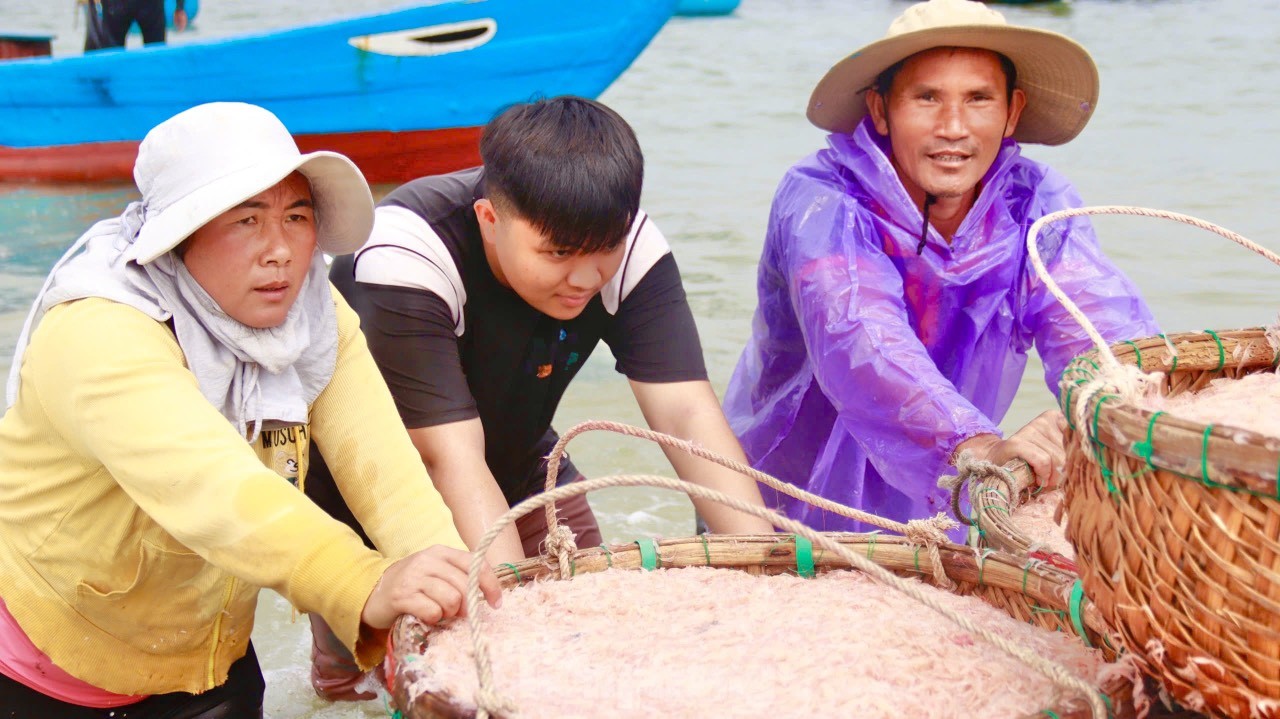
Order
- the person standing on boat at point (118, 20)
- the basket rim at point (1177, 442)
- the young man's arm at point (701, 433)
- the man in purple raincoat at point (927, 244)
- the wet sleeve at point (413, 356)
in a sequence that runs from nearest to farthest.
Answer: the basket rim at point (1177, 442)
the wet sleeve at point (413, 356)
the young man's arm at point (701, 433)
the man in purple raincoat at point (927, 244)
the person standing on boat at point (118, 20)

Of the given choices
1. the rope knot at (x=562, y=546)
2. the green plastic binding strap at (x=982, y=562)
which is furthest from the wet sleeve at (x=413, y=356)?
the green plastic binding strap at (x=982, y=562)

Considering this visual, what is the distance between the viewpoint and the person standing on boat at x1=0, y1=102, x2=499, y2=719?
1439 millimetres

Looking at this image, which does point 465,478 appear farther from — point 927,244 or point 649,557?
point 927,244

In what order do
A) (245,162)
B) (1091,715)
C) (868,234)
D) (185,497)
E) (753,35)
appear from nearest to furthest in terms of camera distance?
1. (1091,715)
2. (185,497)
3. (245,162)
4. (868,234)
5. (753,35)

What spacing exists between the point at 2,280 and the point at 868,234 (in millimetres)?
5280

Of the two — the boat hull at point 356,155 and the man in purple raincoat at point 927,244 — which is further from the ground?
the man in purple raincoat at point 927,244

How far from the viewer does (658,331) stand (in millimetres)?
2293

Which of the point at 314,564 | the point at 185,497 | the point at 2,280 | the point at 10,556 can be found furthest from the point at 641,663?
the point at 2,280

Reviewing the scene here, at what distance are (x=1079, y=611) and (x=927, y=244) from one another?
4.27 feet

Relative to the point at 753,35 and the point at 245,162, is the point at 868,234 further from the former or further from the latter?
the point at 753,35

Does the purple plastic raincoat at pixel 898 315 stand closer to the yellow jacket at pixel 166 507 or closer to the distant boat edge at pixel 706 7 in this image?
the yellow jacket at pixel 166 507

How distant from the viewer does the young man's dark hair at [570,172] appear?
195cm

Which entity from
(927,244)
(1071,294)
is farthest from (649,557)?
(1071,294)

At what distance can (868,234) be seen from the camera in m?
2.46
